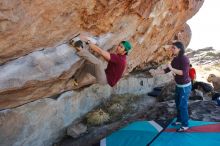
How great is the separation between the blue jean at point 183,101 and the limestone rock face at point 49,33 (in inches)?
89.7

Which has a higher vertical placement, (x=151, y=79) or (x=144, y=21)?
(x=144, y=21)

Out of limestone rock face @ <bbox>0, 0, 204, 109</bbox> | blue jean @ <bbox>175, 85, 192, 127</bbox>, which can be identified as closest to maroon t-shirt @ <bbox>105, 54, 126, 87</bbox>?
limestone rock face @ <bbox>0, 0, 204, 109</bbox>

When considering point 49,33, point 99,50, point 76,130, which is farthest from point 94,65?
point 76,130

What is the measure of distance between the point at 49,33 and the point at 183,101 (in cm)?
405

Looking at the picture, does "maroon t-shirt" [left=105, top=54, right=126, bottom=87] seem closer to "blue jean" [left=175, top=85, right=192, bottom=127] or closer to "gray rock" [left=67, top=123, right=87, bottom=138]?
"blue jean" [left=175, top=85, right=192, bottom=127]

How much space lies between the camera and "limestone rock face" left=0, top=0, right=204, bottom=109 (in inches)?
294

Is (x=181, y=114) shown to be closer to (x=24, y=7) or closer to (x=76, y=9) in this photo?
(x=76, y=9)

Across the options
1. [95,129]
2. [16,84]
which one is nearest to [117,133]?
[95,129]

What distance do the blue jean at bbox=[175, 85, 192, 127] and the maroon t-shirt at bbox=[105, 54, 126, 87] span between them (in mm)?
1807

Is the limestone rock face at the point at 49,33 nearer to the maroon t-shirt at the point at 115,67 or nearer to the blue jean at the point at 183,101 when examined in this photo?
the maroon t-shirt at the point at 115,67

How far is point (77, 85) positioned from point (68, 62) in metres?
2.07

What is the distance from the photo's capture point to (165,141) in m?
9.71

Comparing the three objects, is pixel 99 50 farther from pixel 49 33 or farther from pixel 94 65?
pixel 49 33

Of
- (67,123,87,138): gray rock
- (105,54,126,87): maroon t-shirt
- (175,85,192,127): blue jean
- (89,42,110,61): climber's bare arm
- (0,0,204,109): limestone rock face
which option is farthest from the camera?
(67,123,87,138): gray rock
